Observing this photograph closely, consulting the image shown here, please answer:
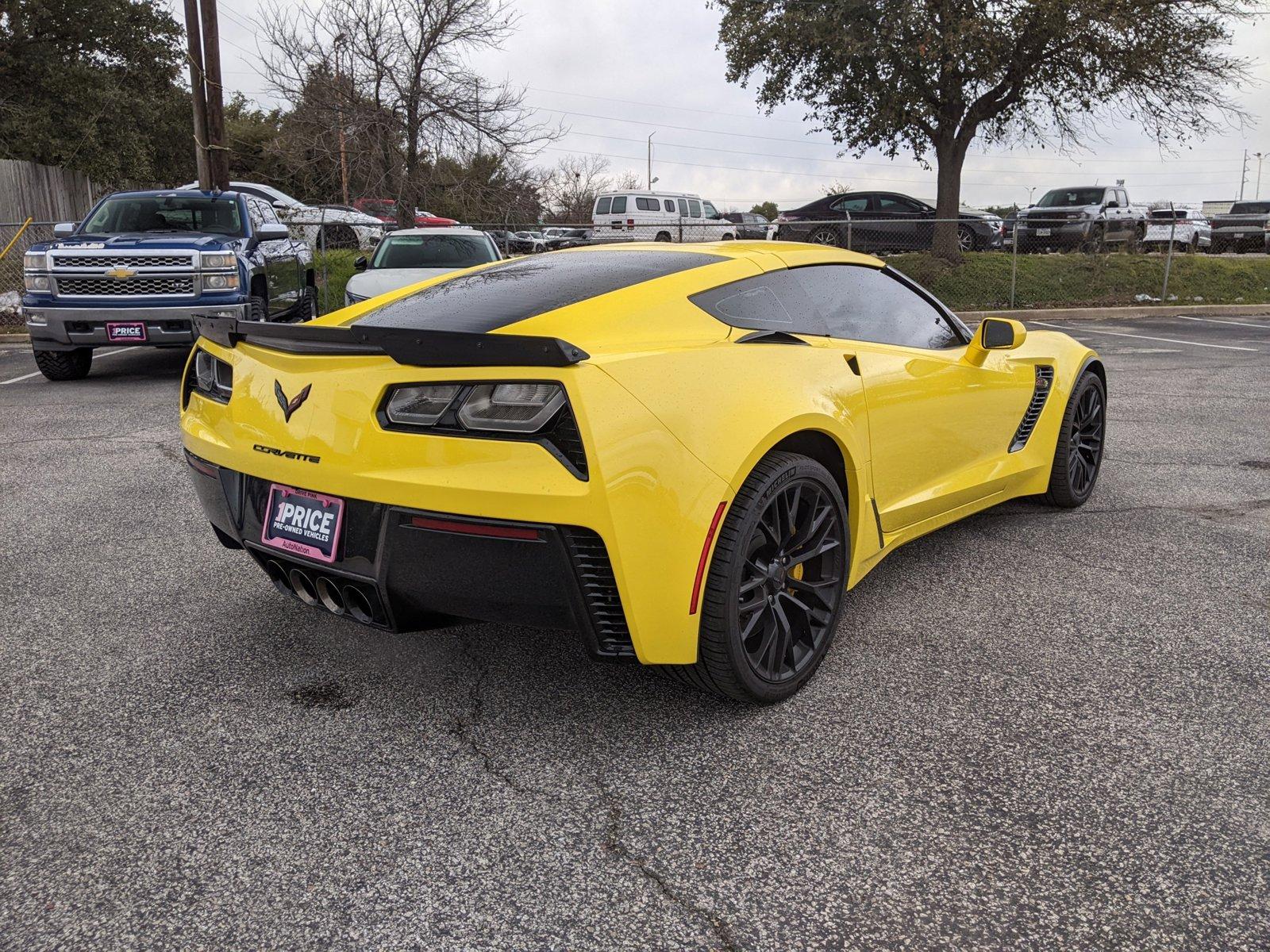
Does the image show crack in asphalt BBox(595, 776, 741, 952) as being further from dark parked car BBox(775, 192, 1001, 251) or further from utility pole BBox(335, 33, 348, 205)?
utility pole BBox(335, 33, 348, 205)

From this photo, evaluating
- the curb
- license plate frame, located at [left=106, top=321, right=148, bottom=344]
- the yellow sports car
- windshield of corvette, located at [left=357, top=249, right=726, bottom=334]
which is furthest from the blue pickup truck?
the curb

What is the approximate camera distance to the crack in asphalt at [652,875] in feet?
6.33

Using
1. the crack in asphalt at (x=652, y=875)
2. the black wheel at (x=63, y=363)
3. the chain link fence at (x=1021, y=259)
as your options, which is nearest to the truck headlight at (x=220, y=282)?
the black wheel at (x=63, y=363)

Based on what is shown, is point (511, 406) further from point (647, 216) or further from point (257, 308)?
point (647, 216)

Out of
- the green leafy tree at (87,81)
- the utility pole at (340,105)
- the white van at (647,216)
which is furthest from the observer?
the white van at (647,216)

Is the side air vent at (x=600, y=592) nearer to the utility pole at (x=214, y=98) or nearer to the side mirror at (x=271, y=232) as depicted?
the side mirror at (x=271, y=232)

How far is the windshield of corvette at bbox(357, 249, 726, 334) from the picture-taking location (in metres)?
2.95

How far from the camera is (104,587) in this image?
390cm

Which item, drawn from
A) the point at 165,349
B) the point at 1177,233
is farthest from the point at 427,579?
the point at 1177,233

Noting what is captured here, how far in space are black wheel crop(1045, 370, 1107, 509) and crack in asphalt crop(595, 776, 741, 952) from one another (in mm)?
3273

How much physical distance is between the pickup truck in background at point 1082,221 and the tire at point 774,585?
1768 cm

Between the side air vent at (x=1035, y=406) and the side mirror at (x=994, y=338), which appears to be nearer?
the side mirror at (x=994, y=338)

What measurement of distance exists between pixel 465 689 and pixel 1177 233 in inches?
1099

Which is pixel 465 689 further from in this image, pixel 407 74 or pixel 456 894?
pixel 407 74
